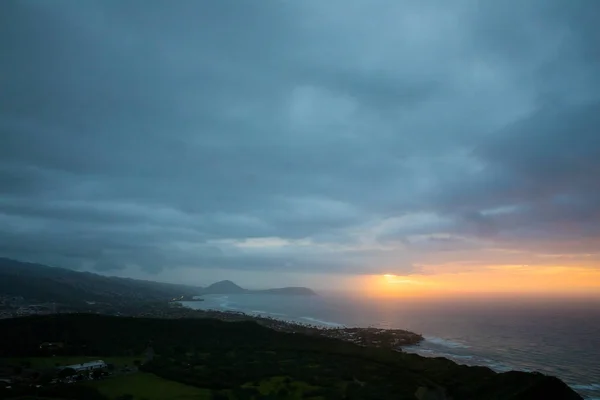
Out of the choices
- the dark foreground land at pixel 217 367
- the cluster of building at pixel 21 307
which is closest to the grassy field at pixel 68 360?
the dark foreground land at pixel 217 367

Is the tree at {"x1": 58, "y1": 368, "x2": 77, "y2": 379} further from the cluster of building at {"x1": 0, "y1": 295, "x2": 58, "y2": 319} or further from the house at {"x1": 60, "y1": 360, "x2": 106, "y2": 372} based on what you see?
the cluster of building at {"x1": 0, "y1": 295, "x2": 58, "y2": 319}

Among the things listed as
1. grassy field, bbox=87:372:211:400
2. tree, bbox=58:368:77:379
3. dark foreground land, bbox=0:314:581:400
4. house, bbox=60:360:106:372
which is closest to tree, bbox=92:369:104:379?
dark foreground land, bbox=0:314:581:400

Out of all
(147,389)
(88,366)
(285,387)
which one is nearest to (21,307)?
(88,366)

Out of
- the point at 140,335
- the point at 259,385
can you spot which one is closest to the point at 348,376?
the point at 259,385

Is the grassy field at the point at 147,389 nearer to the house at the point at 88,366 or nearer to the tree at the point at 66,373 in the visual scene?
the tree at the point at 66,373

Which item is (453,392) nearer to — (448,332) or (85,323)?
(85,323)

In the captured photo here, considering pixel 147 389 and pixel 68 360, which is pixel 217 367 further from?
pixel 68 360

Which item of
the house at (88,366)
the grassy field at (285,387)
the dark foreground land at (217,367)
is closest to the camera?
the dark foreground land at (217,367)
